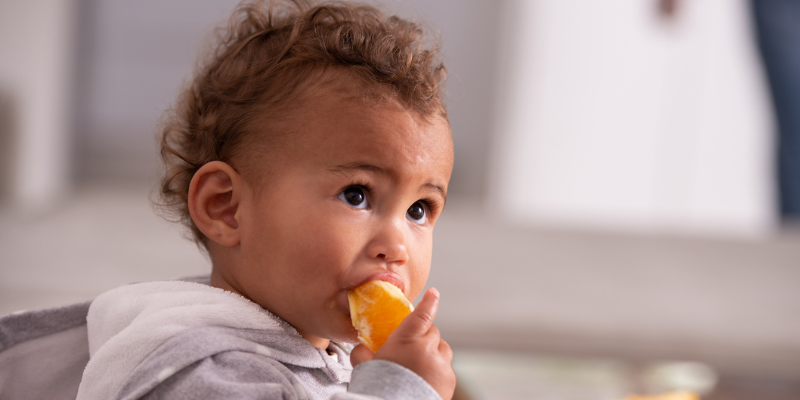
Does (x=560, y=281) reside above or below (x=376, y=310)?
below

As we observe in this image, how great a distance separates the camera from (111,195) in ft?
10.9

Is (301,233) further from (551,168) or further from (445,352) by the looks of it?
(551,168)

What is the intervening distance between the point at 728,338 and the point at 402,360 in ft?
4.73

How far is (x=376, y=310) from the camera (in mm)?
557

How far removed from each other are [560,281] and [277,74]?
6.21 ft

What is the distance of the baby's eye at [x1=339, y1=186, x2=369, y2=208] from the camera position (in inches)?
23.2

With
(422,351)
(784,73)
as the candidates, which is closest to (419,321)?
(422,351)

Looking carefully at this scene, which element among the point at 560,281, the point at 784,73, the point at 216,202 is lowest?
the point at 560,281

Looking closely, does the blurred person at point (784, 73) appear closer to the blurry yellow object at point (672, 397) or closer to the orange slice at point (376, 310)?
the blurry yellow object at point (672, 397)

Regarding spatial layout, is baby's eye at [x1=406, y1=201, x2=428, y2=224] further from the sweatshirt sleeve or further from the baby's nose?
the sweatshirt sleeve

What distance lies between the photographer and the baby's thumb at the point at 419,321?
543 millimetres

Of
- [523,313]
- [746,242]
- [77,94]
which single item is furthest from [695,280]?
[77,94]

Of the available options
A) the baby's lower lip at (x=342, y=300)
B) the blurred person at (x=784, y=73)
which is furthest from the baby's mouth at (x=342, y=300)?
the blurred person at (x=784, y=73)

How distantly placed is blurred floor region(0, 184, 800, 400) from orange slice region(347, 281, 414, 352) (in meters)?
0.91
